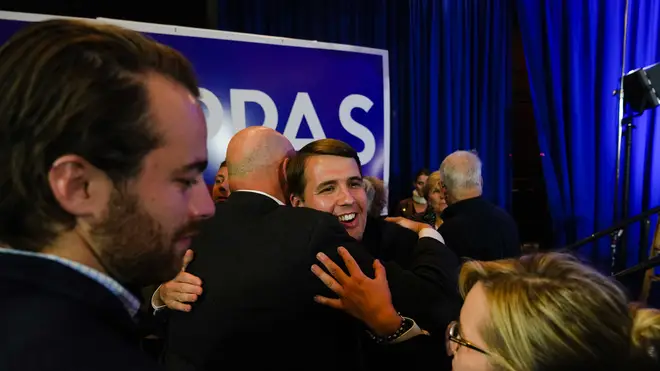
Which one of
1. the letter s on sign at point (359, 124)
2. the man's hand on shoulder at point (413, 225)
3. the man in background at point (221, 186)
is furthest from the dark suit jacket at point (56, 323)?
the letter s on sign at point (359, 124)

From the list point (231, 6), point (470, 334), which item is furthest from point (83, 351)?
point (231, 6)

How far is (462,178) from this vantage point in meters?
2.49

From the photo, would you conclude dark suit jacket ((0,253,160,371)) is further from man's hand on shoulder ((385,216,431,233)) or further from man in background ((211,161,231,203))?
man in background ((211,161,231,203))

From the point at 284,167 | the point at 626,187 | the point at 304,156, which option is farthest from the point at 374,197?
the point at 626,187

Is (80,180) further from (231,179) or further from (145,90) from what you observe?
(231,179)

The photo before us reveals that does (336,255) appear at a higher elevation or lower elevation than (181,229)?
lower

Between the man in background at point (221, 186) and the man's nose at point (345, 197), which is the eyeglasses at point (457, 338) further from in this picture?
the man in background at point (221, 186)

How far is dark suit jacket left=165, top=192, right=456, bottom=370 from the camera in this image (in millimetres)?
1127

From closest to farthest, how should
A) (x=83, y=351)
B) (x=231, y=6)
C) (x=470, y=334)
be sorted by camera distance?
(x=83, y=351) → (x=470, y=334) → (x=231, y=6)

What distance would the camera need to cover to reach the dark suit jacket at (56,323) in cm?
47

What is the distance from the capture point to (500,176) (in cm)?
399

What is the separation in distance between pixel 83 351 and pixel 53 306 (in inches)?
2.0

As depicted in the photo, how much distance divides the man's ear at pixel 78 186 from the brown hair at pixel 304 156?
3.43 ft

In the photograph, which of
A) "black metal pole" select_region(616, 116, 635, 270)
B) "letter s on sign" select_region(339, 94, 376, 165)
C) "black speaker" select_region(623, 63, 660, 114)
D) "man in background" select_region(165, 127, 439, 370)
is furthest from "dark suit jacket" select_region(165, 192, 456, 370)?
"black metal pole" select_region(616, 116, 635, 270)
